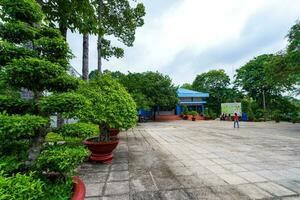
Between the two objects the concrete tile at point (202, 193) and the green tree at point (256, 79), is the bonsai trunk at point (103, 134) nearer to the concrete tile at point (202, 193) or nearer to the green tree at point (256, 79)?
the concrete tile at point (202, 193)

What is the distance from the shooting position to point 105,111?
15.8 ft

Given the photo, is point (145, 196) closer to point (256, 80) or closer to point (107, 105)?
point (107, 105)

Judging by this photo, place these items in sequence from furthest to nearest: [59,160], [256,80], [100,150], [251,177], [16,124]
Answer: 1. [256,80]
2. [100,150]
3. [251,177]
4. [59,160]
5. [16,124]

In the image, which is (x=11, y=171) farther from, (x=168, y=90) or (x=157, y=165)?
(x=168, y=90)

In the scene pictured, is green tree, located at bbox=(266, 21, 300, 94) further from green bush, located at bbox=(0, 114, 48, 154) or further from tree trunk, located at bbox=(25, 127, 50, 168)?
green bush, located at bbox=(0, 114, 48, 154)

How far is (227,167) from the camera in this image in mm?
4418

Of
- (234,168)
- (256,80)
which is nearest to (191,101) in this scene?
(256,80)

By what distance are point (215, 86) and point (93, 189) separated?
33770mm

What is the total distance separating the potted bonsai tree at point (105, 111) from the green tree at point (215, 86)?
94.6ft

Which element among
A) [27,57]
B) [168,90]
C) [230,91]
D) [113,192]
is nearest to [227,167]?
[113,192]

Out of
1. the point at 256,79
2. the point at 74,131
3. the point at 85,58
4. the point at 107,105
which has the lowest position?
the point at 74,131

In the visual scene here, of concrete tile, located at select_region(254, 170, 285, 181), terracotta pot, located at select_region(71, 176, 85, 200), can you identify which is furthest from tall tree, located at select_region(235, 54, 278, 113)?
terracotta pot, located at select_region(71, 176, 85, 200)

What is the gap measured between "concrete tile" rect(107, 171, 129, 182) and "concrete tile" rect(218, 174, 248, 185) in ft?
5.86

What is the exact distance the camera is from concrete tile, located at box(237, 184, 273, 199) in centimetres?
293
